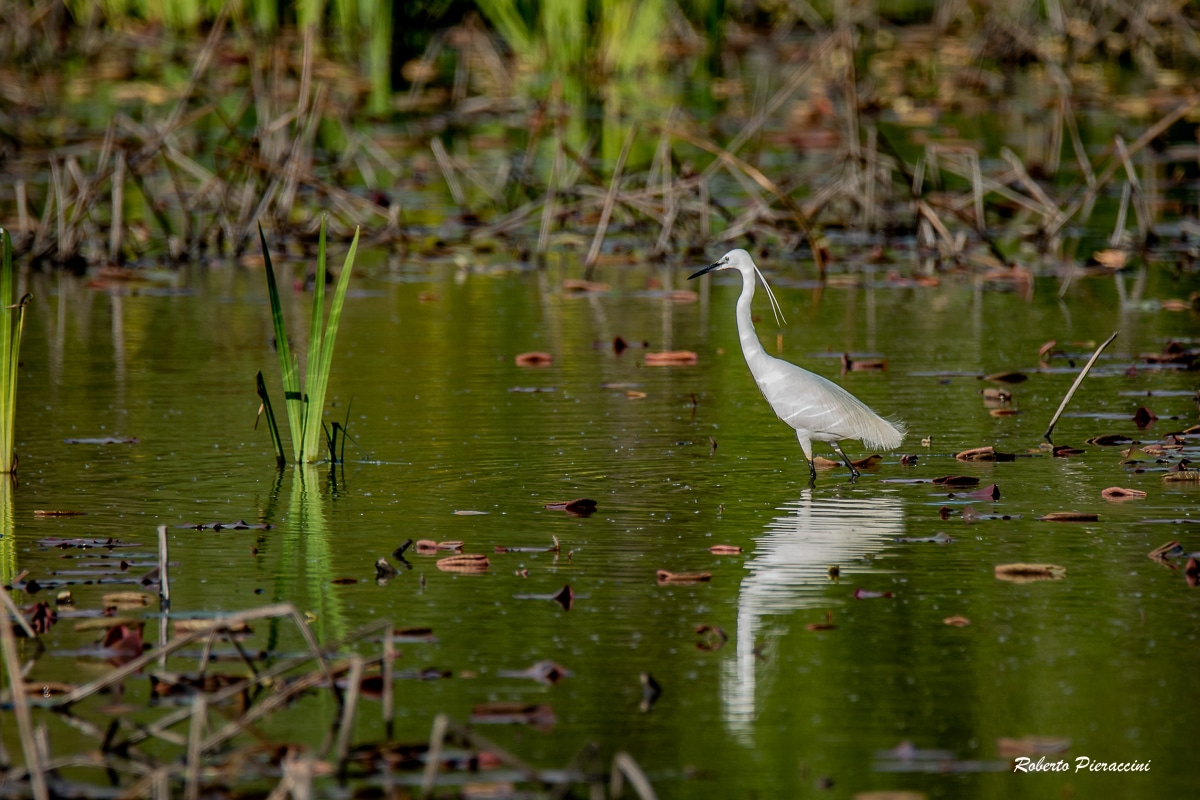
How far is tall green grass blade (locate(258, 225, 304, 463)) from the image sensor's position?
8.02 m

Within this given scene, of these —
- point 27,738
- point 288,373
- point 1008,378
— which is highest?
point 288,373

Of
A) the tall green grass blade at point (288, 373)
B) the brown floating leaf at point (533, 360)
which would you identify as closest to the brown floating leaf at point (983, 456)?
the tall green grass blade at point (288, 373)

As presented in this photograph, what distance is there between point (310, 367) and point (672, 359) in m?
3.64

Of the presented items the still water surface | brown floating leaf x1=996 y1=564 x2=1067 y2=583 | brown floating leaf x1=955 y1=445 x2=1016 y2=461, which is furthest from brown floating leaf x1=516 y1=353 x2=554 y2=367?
brown floating leaf x1=996 y1=564 x2=1067 y2=583

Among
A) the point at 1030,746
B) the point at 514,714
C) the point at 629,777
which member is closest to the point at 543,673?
the point at 514,714

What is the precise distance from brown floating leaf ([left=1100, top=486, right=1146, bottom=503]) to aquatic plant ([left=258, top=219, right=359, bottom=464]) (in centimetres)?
322

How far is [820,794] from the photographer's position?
15.2 feet

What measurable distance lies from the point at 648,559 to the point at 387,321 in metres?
6.48

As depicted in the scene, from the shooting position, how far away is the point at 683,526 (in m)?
7.36

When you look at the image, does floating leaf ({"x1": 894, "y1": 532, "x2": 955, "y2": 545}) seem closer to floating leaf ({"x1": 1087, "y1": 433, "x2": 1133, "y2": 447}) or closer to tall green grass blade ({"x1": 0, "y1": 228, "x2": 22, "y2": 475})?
floating leaf ({"x1": 1087, "y1": 433, "x2": 1133, "y2": 447})

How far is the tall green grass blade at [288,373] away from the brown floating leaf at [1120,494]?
3434 millimetres

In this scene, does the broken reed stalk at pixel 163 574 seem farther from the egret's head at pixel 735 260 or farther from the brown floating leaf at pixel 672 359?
the brown floating leaf at pixel 672 359

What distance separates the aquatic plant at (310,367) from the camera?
26.4 feet

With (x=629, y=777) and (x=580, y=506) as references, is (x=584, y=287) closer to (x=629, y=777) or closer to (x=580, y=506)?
(x=580, y=506)
